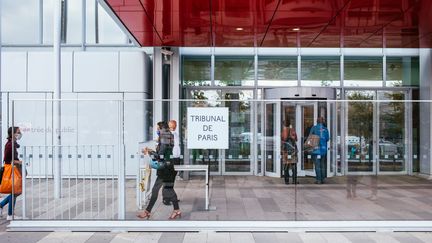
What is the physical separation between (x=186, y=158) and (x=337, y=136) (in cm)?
288

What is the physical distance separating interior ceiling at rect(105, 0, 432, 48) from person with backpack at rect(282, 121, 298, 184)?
2.91m

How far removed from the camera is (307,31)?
12.9 m

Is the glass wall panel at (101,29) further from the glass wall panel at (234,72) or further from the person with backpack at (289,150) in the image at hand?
the person with backpack at (289,150)

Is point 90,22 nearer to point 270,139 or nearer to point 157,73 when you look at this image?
point 157,73

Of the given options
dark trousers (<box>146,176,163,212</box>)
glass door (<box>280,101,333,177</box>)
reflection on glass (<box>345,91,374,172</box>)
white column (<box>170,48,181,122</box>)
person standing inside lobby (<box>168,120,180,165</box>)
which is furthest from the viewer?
white column (<box>170,48,181,122</box>)

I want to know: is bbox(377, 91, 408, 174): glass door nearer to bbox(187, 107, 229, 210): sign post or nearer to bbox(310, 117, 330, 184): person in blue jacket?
bbox(310, 117, 330, 184): person in blue jacket

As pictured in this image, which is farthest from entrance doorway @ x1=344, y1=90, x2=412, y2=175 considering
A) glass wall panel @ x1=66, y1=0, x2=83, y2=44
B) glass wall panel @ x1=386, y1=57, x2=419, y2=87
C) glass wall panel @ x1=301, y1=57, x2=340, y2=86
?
glass wall panel @ x1=66, y1=0, x2=83, y2=44

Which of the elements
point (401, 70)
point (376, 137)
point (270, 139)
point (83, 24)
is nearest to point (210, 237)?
point (270, 139)

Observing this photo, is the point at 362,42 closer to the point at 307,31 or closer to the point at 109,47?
the point at 307,31

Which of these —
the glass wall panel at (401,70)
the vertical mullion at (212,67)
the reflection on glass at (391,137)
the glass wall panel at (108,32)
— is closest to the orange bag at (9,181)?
the reflection on glass at (391,137)


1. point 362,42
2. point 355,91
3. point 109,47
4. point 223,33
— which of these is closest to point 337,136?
point 223,33

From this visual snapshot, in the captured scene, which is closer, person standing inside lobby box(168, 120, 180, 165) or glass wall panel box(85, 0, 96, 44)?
person standing inside lobby box(168, 120, 180, 165)

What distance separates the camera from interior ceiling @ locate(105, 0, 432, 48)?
33.8 feet

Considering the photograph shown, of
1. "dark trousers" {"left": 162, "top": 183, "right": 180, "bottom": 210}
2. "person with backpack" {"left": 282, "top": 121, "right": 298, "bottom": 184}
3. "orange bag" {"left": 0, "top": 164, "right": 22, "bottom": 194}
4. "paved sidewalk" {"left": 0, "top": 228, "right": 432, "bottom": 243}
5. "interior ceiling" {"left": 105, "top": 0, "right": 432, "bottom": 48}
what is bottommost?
"paved sidewalk" {"left": 0, "top": 228, "right": 432, "bottom": 243}
